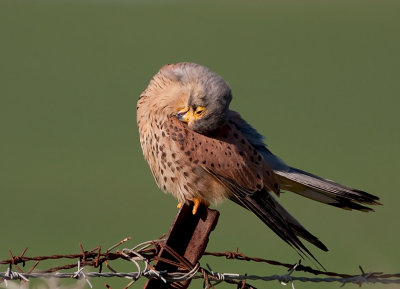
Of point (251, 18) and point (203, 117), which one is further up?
point (251, 18)

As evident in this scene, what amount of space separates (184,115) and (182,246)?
1.41m

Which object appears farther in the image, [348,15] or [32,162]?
[348,15]

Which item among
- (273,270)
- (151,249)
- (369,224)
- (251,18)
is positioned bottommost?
(151,249)

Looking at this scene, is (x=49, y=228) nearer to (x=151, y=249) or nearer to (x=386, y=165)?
(x=386, y=165)

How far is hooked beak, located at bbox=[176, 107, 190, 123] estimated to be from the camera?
19.1ft

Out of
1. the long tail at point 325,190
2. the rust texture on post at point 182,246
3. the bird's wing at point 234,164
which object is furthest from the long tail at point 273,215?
the rust texture on post at point 182,246

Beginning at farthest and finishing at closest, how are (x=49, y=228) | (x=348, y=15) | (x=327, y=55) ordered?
(x=348, y=15)
(x=327, y=55)
(x=49, y=228)

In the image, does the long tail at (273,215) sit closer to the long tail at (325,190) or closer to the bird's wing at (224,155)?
the bird's wing at (224,155)

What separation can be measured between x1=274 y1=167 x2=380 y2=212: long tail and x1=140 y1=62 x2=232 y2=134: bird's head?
0.69m

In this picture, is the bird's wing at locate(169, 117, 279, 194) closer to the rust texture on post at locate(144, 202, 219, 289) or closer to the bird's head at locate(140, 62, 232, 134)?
Result: the bird's head at locate(140, 62, 232, 134)

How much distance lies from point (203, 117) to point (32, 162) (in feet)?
62.9

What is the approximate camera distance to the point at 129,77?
3188 centimetres

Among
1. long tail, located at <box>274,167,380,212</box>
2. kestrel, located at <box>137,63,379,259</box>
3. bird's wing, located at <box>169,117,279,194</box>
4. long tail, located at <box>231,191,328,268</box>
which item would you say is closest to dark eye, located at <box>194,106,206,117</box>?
kestrel, located at <box>137,63,379,259</box>

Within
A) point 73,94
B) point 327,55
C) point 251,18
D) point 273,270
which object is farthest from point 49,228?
point 251,18
